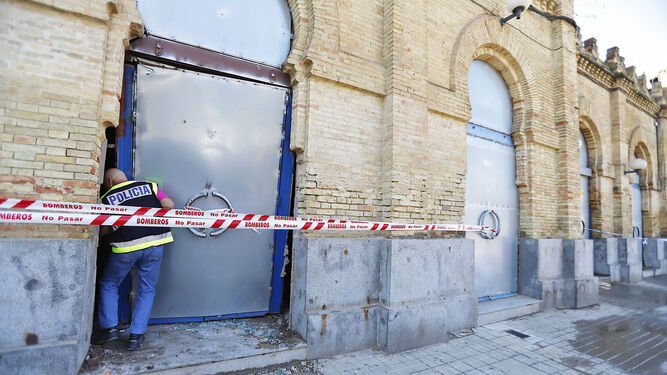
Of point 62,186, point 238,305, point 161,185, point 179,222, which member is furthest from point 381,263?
point 62,186

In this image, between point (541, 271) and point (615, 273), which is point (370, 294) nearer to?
point (541, 271)

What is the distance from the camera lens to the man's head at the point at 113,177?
3.48 m

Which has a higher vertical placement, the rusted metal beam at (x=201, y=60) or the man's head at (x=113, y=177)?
the rusted metal beam at (x=201, y=60)

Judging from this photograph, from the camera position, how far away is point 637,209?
12039mm

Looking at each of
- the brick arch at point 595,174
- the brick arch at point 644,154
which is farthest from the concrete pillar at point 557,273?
the brick arch at point 644,154

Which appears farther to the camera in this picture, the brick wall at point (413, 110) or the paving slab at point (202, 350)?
the brick wall at point (413, 110)

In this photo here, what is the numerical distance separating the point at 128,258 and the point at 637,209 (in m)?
15.9

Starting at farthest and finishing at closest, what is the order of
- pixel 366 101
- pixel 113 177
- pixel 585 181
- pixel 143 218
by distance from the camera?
1. pixel 585 181
2. pixel 366 101
3. pixel 113 177
4. pixel 143 218

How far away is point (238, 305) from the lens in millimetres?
4281

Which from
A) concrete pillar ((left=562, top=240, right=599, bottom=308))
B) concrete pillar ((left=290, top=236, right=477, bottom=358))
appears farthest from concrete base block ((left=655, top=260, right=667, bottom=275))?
concrete pillar ((left=290, top=236, right=477, bottom=358))

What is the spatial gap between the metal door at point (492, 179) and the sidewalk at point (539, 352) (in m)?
0.92

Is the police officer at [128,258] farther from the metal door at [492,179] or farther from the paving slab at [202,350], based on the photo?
the metal door at [492,179]

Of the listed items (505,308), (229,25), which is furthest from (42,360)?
(505,308)

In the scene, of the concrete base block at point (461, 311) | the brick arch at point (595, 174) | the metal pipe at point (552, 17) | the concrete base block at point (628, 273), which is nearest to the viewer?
the concrete base block at point (461, 311)
